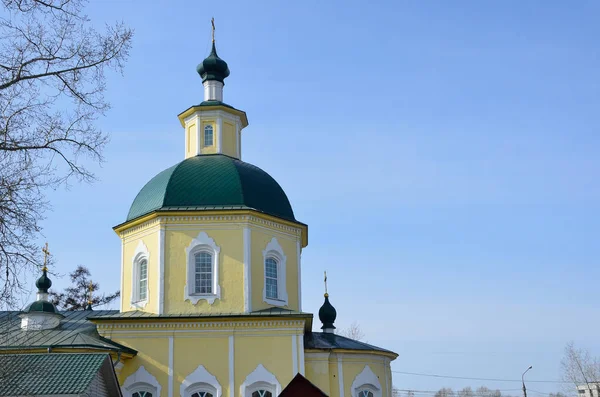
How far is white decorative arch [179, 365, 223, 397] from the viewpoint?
17.9m

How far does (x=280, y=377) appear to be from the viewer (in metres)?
17.9

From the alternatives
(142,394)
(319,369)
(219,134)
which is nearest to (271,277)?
(319,369)

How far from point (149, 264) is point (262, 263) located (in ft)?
10.1

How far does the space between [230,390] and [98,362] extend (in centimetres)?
514

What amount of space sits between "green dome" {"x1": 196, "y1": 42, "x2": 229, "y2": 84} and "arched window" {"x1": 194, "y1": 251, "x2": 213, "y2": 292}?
268 inches

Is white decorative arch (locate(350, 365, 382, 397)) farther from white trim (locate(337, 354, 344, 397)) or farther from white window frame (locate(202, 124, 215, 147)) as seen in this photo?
white window frame (locate(202, 124, 215, 147))

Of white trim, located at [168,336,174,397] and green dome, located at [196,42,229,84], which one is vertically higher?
green dome, located at [196,42,229,84]

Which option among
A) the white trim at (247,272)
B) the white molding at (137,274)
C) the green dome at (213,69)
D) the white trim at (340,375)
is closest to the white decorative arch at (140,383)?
the white molding at (137,274)

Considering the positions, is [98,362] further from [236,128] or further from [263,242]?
[236,128]

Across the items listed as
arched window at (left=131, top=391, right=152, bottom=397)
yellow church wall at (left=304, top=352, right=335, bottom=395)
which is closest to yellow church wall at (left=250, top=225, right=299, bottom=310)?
yellow church wall at (left=304, top=352, right=335, bottom=395)

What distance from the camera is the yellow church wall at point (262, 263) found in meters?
19.2

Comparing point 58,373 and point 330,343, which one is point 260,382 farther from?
point 58,373

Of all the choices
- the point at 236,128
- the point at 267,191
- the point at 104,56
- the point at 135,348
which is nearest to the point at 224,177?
the point at 267,191

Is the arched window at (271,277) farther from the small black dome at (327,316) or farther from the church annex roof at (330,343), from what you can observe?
the small black dome at (327,316)
